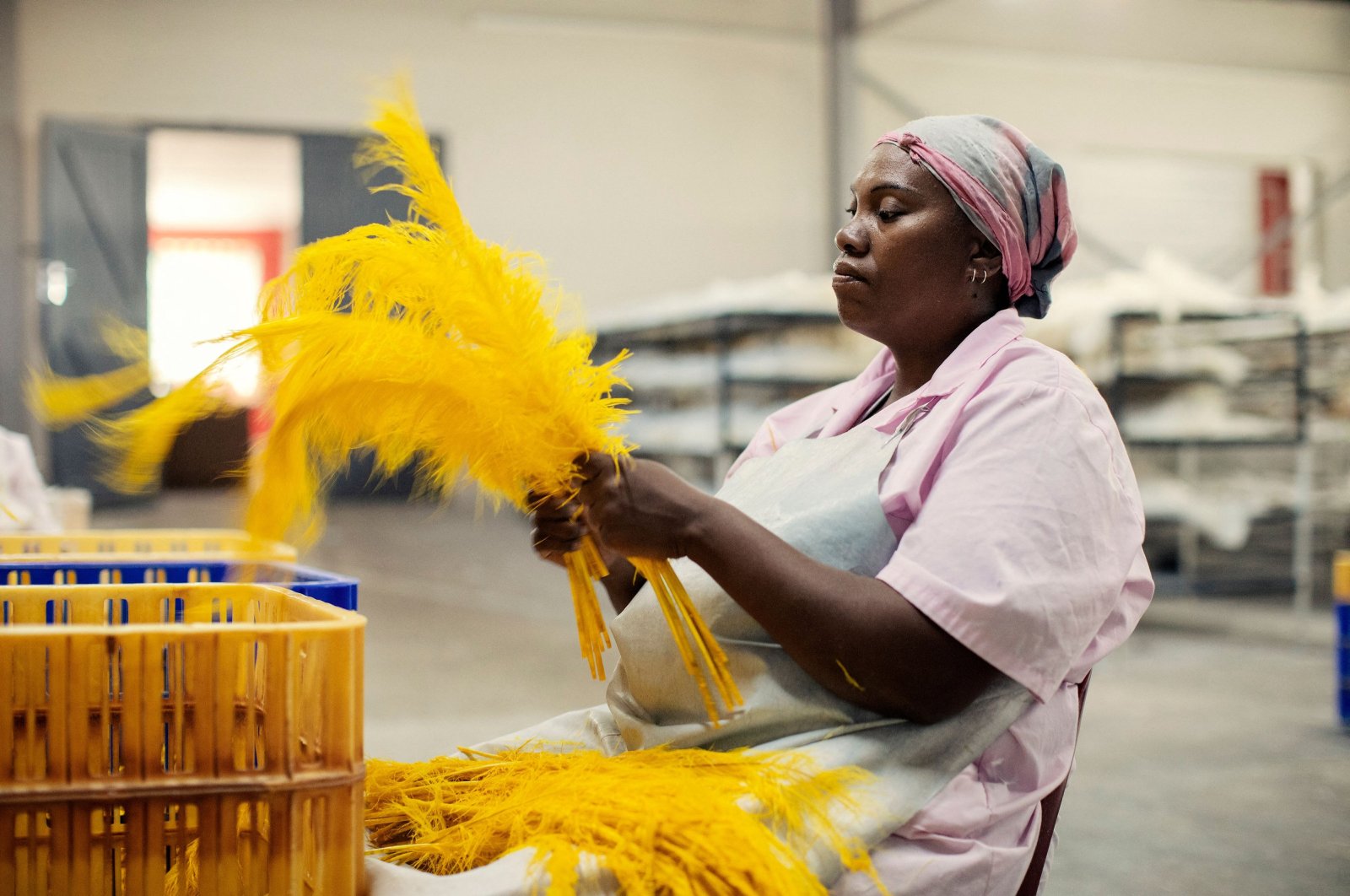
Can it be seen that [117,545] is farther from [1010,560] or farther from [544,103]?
[544,103]

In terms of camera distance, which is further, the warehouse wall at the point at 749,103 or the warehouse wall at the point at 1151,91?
the warehouse wall at the point at 1151,91

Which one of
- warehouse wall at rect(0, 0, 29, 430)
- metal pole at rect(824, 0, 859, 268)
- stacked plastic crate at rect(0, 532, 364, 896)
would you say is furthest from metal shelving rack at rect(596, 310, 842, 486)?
warehouse wall at rect(0, 0, 29, 430)

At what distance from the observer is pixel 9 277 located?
9953 millimetres

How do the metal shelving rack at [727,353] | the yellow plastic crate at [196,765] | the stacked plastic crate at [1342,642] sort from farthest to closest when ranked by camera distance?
the metal shelving rack at [727,353] → the stacked plastic crate at [1342,642] → the yellow plastic crate at [196,765]

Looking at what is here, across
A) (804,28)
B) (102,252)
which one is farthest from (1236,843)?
(804,28)

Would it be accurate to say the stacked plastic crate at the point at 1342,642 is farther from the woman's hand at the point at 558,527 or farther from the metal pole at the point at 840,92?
the metal pole at the point at 840,92

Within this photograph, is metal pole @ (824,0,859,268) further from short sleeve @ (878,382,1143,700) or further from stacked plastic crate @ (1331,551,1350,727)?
short sleeve @ (878,382,1143,700)

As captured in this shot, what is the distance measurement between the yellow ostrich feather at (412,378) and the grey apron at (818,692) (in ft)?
0.15

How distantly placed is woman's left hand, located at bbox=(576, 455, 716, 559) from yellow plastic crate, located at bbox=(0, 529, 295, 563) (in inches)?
25.9

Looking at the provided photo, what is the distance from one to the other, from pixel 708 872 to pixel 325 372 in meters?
0.50

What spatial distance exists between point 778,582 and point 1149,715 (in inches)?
128

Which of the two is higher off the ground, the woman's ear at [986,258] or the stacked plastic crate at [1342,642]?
the woman's ear at [986,258]

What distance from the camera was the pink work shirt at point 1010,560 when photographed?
3.32 ft

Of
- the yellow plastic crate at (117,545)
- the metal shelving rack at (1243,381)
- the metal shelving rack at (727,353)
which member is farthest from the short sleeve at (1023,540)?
the metal shelving rack at (727,353)
